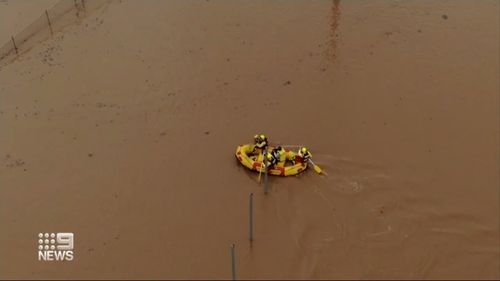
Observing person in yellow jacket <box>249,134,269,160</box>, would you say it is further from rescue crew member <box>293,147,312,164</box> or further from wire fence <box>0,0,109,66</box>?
wire fence <box>0,0,109,66</box>

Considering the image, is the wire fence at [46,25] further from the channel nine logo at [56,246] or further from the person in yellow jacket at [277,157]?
the person in yellow jacket at [277,157]

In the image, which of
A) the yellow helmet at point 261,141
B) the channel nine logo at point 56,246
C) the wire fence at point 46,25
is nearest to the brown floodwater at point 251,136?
the channel nine logo at point 56,246

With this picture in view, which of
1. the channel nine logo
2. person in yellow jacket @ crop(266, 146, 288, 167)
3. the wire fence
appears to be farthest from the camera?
the wire fence

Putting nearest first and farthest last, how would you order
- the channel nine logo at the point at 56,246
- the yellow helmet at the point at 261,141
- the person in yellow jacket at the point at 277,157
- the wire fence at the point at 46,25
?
1. the channel nine logo at the point at 56,246
2. the person in yellow jacket at the point at 277,157
3. the yellow helmet at the point at 261,141
4. the wire fence at the point at 46,25

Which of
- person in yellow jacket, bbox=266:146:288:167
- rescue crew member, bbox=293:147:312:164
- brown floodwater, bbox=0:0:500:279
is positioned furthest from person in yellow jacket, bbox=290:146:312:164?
brown floodwater, bbox=0:0:500:279

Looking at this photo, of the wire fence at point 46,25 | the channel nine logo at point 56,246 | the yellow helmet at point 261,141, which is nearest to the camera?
the channel nine logo at point 56,246

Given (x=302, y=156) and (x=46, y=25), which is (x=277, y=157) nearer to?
(x=302, y=156)
